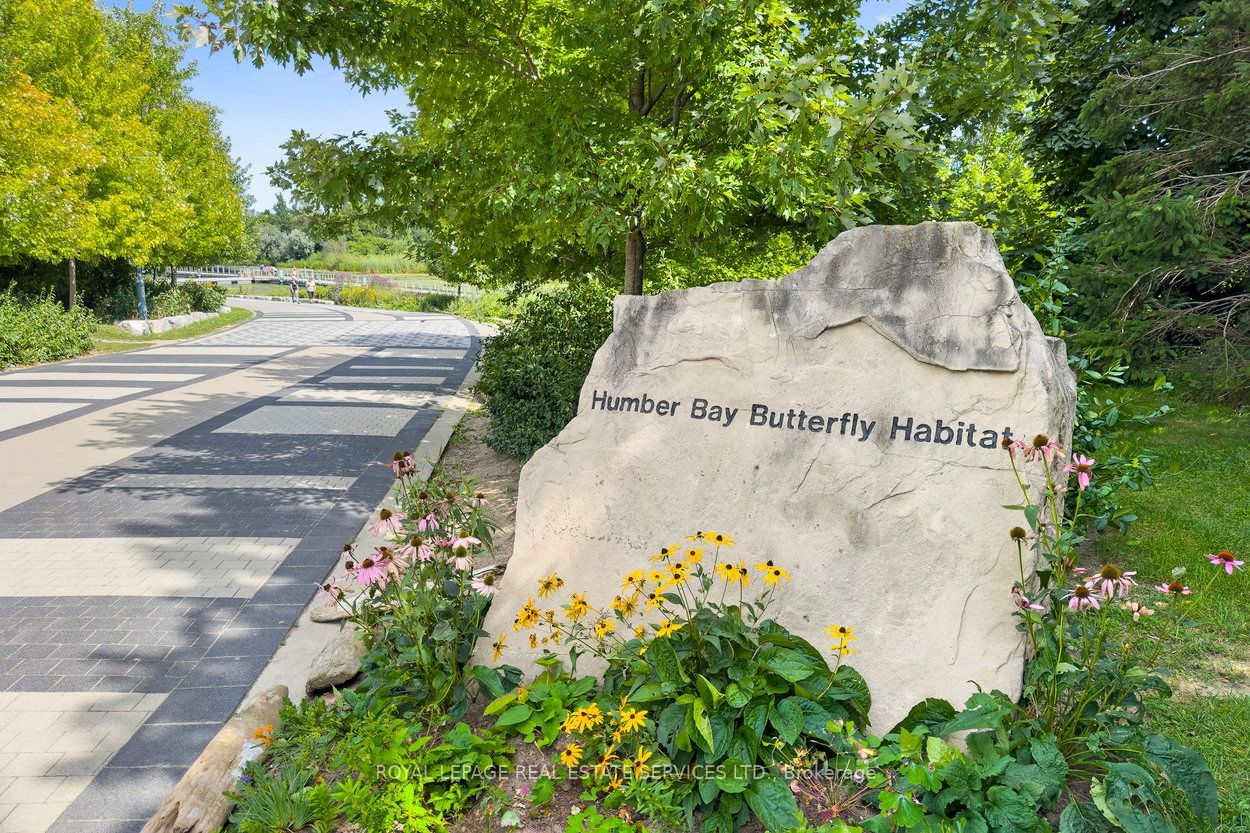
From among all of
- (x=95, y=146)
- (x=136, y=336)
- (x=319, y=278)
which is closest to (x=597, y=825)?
(x=95, y=146)

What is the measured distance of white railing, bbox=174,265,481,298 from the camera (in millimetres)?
46312

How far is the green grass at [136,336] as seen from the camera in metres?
18.7

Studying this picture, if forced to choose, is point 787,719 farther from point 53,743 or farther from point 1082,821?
point 53,743

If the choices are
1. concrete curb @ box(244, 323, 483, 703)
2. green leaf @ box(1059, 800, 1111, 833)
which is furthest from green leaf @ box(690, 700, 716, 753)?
concrete curb @ box(244, 323, 483, 703)

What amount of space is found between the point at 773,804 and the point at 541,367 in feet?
18.0

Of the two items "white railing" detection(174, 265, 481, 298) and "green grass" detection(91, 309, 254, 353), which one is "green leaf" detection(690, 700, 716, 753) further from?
"white railing" detection(174, 265, 481, 298)

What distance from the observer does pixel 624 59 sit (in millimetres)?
5832

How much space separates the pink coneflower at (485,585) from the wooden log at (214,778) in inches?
40.8

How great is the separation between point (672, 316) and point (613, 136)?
2539 mm

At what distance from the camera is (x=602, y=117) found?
599 centimetres

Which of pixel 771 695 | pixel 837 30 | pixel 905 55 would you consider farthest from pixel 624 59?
pixel 771 695

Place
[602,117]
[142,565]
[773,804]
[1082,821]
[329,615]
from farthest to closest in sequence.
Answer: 1. [602,117]
2. [142,565]
3. [329,615]
4. [773,804]
5. [1082,821]

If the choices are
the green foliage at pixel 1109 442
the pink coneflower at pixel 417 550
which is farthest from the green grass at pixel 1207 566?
the pink coneflower at pixel 417 550

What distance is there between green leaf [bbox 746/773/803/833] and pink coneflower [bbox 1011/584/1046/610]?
3.52 ft
